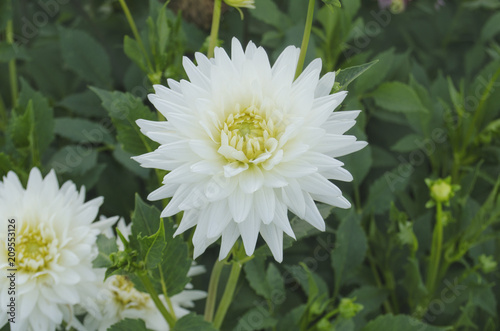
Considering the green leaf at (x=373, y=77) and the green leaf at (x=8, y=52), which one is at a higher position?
the green leaf at (x=8, y=52)

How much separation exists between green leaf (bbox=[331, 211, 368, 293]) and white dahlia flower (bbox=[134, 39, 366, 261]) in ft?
1.06

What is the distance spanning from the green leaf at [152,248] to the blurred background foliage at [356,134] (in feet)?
0.53

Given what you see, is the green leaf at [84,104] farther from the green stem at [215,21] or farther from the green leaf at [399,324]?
the green leaf at [399,324]

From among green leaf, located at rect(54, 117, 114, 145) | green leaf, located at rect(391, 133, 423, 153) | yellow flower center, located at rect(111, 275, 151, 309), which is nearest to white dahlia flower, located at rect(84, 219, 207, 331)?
yellow flower center, located at rect(111, 275, 151, 309)

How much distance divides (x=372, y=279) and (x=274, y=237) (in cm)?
49

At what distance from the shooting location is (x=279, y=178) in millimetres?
580

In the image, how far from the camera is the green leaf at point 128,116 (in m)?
0.71

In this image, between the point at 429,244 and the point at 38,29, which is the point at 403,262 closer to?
the point at 429,244

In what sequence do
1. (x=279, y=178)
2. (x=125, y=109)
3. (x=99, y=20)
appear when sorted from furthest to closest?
(x=99, y=20) < (x=125, y=109) < (x=279, y=178)

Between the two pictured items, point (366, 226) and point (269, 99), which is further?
point (366, 226)

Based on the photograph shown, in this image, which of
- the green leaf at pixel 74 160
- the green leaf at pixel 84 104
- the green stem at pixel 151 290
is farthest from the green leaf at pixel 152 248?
the green leaf at pixel 84 104

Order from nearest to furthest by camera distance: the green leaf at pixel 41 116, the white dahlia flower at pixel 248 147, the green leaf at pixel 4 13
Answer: the white dahlia flower at pixel 248 147 → the green leaf at pixel 41 116 → the green leaf at pixel 4 13

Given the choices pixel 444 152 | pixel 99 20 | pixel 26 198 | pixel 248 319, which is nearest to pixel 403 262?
pixel 444 152

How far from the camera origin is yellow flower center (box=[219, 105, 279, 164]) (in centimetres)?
59
